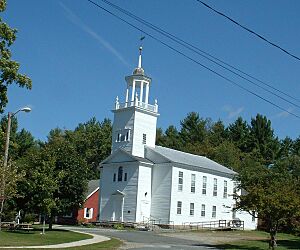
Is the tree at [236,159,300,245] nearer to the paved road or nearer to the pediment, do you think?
the paved road

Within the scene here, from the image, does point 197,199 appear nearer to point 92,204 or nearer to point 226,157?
point 92,204

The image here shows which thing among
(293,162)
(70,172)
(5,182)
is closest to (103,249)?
(5,182)

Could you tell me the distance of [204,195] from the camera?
6244cm

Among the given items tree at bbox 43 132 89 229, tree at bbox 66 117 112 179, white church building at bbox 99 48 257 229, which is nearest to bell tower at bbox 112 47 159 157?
A: white church building at bbox 99 48 257 229

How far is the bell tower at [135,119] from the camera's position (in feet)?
204

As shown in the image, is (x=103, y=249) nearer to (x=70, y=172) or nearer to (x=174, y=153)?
(x=70, y=172)

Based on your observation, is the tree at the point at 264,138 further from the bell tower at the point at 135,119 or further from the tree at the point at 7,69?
the tree at the point at 7,69

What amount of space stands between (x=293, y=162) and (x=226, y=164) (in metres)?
13.3

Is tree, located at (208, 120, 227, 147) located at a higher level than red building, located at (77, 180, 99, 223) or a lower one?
higher

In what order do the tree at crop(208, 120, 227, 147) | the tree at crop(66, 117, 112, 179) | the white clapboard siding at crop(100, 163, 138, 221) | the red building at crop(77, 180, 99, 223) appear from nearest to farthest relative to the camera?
the white clapboard siding at crop(100, 163, 138, 221), the red building at crop(77, 180, 99, 223), the tree at crop(66, 117, 112, 179), the tree at crop(208, 120, 227, 147)

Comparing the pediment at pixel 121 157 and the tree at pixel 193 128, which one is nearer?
the pediment at pixel 121 157

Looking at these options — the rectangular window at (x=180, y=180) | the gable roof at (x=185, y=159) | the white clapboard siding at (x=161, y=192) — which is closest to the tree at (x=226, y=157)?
the gable roof at (x=185, y=159)

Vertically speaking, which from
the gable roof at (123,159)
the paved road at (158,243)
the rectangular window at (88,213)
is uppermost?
the gable roof at (123,159)

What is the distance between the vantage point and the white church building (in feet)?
193
